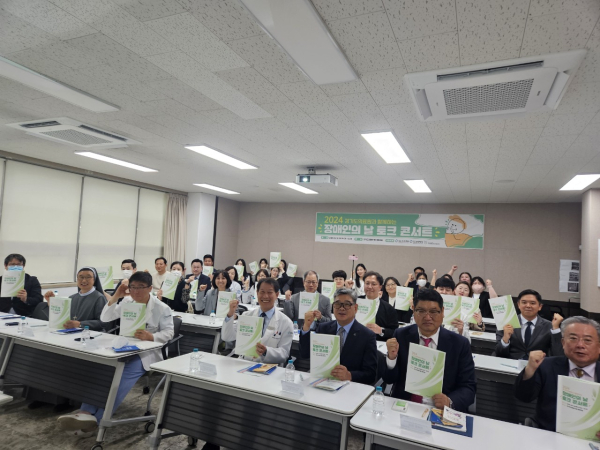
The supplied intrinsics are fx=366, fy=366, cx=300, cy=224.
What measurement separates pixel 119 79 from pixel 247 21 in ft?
4.94

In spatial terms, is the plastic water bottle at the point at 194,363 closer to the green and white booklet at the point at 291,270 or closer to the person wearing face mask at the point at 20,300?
the person wearing face mask at the point at 20,300

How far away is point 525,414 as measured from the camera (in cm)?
301

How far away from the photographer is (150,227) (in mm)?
8984

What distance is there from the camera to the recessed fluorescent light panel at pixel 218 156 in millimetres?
5043

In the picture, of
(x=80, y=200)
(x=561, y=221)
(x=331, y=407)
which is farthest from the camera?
(x=561, y=221)

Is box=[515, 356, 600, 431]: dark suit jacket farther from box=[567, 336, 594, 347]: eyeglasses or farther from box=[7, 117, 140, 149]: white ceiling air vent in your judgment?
box=[7, 117, 140, 149]: white ceiling air vent

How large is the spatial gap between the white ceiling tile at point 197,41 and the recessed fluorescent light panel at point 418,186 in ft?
14.7

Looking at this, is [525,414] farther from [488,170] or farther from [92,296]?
[92,296]

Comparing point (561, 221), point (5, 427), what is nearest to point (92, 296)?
point (5, 427)

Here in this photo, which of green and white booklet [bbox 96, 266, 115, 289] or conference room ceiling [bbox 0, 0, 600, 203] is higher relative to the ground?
conference room ceiling [bbox 0, 0, 600, 203]

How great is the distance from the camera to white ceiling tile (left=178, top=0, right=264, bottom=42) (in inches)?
79.2

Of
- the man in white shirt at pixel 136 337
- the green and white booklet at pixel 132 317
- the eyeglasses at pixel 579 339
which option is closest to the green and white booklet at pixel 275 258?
the man in white shirt at pixel 136 337

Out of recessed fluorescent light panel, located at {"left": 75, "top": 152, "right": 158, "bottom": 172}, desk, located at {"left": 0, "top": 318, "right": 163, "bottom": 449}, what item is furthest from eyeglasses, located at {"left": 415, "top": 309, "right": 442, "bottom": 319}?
recessed fluorescent light panel, located at {"left": 75, "top": 152, "right": 158, "bottom": 172}

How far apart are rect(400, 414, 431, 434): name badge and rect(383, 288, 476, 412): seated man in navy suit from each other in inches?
18.5
